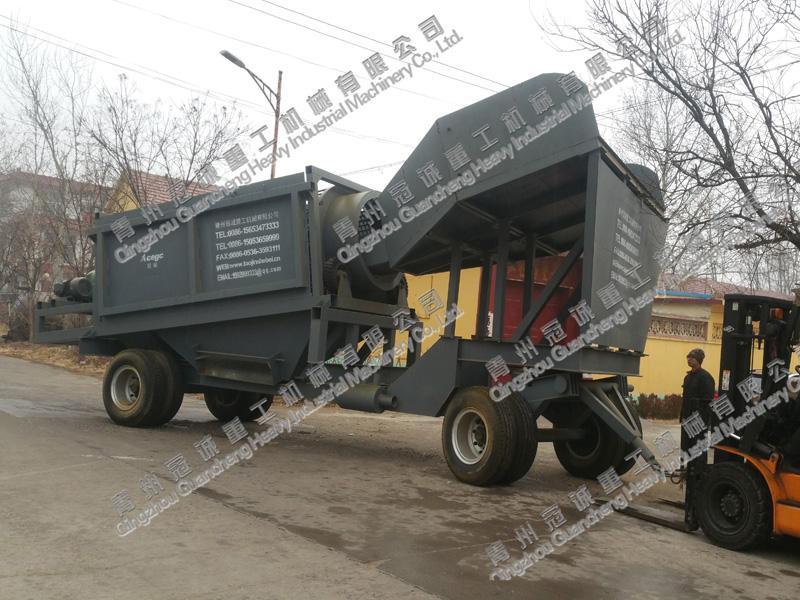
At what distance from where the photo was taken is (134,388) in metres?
9.96

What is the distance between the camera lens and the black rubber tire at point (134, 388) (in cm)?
952

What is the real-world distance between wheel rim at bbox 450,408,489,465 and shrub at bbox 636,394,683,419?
1024cm

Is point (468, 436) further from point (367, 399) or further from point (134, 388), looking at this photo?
point (134, 388)

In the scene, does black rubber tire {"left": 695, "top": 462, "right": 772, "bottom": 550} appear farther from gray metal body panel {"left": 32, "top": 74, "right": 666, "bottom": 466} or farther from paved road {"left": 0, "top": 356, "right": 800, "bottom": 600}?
gray metal body panel {"left": 32, "top": 74, "right": 666, "bottom": 466}

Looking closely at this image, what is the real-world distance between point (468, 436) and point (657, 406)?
10.9m

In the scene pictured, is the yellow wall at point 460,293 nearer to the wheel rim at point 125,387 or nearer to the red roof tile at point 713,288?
the red roof tile at point 713,288

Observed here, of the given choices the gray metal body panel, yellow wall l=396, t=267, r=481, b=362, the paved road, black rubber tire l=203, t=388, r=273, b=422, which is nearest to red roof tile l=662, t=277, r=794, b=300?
yellow wall l=396, t=267, r=481, b=362

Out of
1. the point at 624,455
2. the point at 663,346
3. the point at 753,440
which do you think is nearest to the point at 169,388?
the point at 624,455

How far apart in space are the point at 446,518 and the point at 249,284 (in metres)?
4.44

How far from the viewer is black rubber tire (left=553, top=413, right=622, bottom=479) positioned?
7793 mm

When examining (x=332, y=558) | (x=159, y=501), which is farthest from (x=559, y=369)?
(x=159, y=501)

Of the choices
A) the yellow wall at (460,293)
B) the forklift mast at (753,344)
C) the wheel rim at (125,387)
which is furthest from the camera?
the yellow wall at (460,293)

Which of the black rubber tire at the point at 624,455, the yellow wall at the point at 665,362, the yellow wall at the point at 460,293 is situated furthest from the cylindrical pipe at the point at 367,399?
the yellow wall at the point at 665,362

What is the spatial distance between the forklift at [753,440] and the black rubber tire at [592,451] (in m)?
1.94
